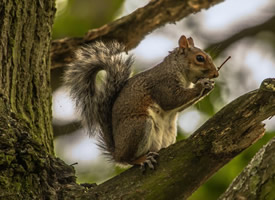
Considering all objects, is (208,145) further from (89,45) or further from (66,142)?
(66,142)

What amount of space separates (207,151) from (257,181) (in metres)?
0.50

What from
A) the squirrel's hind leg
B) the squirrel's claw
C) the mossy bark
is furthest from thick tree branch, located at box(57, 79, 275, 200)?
the squirrel's hind leg

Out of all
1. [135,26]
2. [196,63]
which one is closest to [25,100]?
[135,26]

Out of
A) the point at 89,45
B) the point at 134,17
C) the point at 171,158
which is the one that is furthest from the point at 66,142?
the point at 171,158

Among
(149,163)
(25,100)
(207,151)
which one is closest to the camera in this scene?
(207,151)

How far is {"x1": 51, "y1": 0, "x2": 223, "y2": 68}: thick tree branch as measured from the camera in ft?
10.4

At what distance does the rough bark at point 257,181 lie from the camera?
1.51m

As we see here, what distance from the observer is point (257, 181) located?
1540mm

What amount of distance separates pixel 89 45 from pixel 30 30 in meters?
0.56

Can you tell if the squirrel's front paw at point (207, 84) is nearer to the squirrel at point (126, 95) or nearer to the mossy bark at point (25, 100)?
the squirrel at point (126, 95)

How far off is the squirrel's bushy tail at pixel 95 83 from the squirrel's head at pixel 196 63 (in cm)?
43

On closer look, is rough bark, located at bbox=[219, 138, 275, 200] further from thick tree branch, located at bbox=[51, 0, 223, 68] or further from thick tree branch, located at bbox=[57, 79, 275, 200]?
thick tree branch, located at bbox=[51, 0, 223, 68]

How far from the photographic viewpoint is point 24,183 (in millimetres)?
1944

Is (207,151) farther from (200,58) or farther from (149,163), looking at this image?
(200,58)
